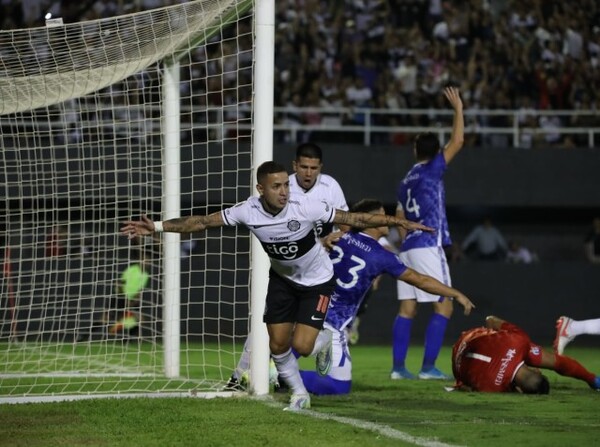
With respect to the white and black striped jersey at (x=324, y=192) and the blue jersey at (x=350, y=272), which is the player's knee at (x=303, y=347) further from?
the white and black striped jersey at (x=324, y=192)

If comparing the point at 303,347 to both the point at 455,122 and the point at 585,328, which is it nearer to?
the point at 585,328

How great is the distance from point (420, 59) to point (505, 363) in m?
12.6

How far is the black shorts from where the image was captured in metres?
8.60

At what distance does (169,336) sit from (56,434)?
14.4 ft

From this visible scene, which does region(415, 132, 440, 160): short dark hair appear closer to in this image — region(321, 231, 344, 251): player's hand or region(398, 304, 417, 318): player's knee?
region(398, 304, 417, 318): player's knee

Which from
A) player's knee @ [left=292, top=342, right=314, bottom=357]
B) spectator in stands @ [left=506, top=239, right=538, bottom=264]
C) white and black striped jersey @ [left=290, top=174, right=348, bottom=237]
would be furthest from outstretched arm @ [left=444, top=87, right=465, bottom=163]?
spectator in stands @ [left=506, top=239, right=538, bottom=264]

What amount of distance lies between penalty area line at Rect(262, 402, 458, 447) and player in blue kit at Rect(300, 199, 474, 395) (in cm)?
112

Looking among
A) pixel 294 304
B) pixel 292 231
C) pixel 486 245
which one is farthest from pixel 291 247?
pixel 486 245

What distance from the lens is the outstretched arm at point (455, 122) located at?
11.2 m

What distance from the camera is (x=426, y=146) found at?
1169 cm

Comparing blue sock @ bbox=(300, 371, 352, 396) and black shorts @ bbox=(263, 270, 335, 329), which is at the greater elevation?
black shorts @ bbox=(263, 270, 335, 329)

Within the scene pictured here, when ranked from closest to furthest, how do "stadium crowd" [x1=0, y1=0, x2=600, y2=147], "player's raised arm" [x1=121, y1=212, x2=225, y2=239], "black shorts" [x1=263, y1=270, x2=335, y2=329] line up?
"player's raised arm" [x1=121, y1=212, x2=225, y2=239] → "black shorts" [x1=263, y1=270, x2=335, y2=329] → "stadium crowd" [x1=0, y1=0, x2=600, y2=147]

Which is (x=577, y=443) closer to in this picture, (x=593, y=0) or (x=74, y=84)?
(x=74, y=84)

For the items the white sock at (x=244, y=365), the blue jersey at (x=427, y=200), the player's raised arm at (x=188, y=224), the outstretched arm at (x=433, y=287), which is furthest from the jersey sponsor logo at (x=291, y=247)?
the blue jersey at (x=427, y=200)
